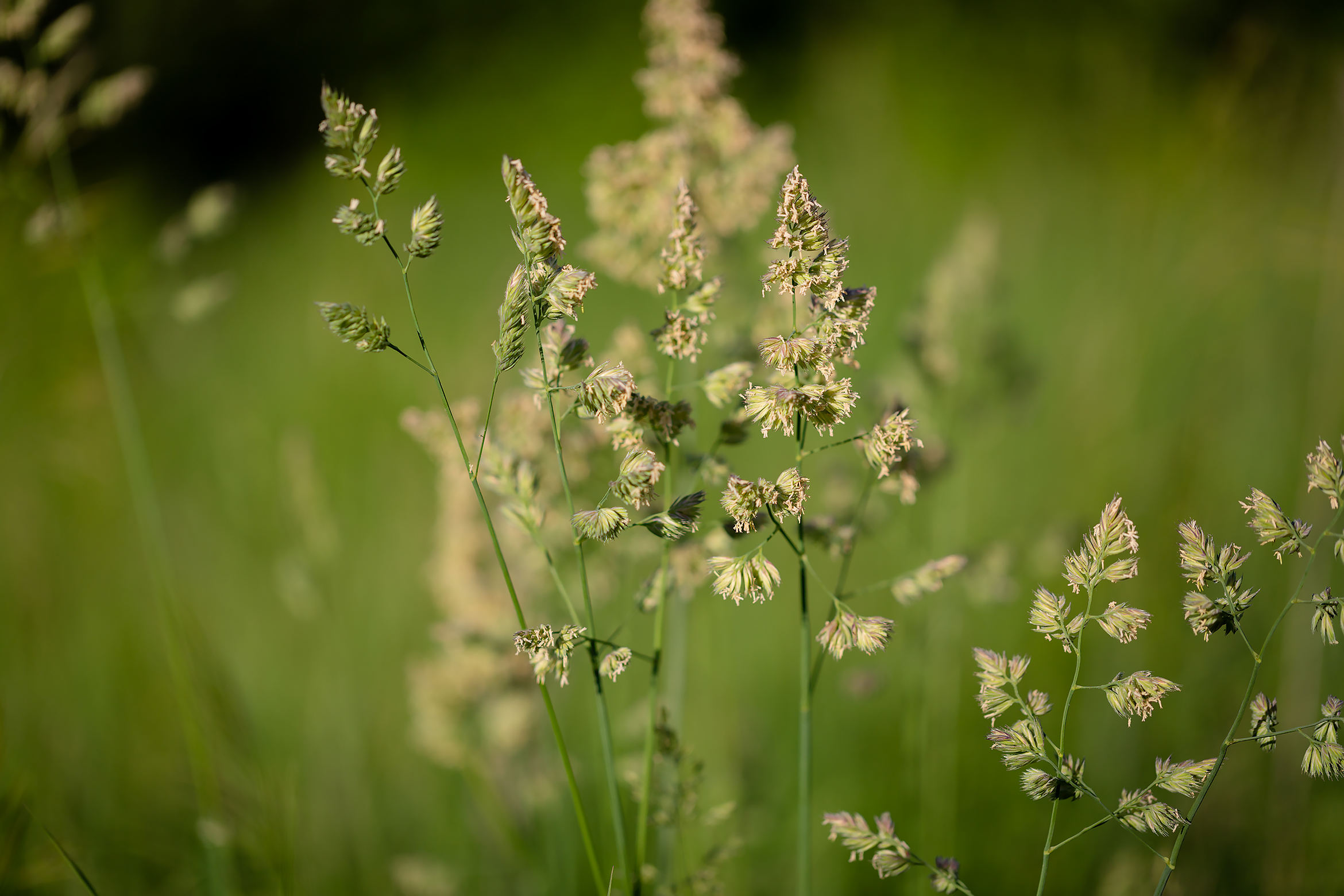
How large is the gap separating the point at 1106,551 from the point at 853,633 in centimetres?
30

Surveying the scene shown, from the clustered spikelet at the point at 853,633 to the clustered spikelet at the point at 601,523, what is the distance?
0.87 feet

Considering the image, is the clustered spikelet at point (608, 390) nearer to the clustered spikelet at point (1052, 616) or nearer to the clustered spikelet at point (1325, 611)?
the clustered spikelet at point (1052, 616)

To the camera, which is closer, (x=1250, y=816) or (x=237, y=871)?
(x=237, y=871)

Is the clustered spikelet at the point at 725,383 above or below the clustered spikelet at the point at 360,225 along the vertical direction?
below

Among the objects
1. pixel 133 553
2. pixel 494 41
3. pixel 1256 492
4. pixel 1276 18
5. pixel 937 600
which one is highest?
pixel 494 41

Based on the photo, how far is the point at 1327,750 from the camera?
2.61ft

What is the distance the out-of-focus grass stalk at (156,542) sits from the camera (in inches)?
57.3

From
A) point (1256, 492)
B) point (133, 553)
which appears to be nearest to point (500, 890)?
point (1256, 492)

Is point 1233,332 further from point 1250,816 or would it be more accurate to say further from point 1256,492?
point 1256,492

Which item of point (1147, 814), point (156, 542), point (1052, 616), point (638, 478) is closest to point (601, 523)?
point (638, 478)

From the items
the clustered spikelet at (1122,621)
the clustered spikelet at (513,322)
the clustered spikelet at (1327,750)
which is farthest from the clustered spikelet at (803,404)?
the clustered spikelet at (1327,750)

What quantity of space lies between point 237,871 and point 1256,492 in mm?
1851

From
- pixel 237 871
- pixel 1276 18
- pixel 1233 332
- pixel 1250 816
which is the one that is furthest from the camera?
pixel 1276 18

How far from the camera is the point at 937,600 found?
210cm
